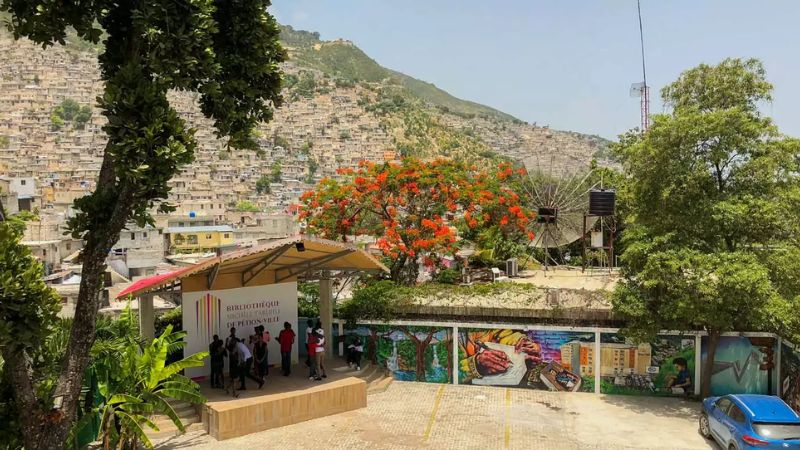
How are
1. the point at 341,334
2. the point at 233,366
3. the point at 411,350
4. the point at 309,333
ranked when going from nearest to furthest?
1. the point at 233,366
2. the point at 309,333
3. the point at 411,350
4. the point at 341,334

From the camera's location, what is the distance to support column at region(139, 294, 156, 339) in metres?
14.6

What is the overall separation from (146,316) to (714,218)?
1288 centimetres

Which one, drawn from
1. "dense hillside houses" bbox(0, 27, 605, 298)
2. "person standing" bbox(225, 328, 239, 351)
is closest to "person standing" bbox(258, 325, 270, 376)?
"person standing" bbox(225, 328, 239, 351)

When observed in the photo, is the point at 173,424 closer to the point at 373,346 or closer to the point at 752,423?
the point at 373,346

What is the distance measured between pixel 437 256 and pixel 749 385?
942 cm

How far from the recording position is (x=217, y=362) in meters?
14.8

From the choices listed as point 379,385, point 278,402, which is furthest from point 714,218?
point 278,402

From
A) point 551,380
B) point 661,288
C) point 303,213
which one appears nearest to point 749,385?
point 661,288

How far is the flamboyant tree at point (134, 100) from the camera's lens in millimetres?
8938

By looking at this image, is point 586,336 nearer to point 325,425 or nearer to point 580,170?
point 325,425

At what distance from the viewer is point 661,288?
15.2m

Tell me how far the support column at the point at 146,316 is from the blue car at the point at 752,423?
39.4 ft

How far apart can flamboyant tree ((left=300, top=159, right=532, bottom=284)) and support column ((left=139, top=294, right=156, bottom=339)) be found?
7336mm

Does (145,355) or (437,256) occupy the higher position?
(437,256)
